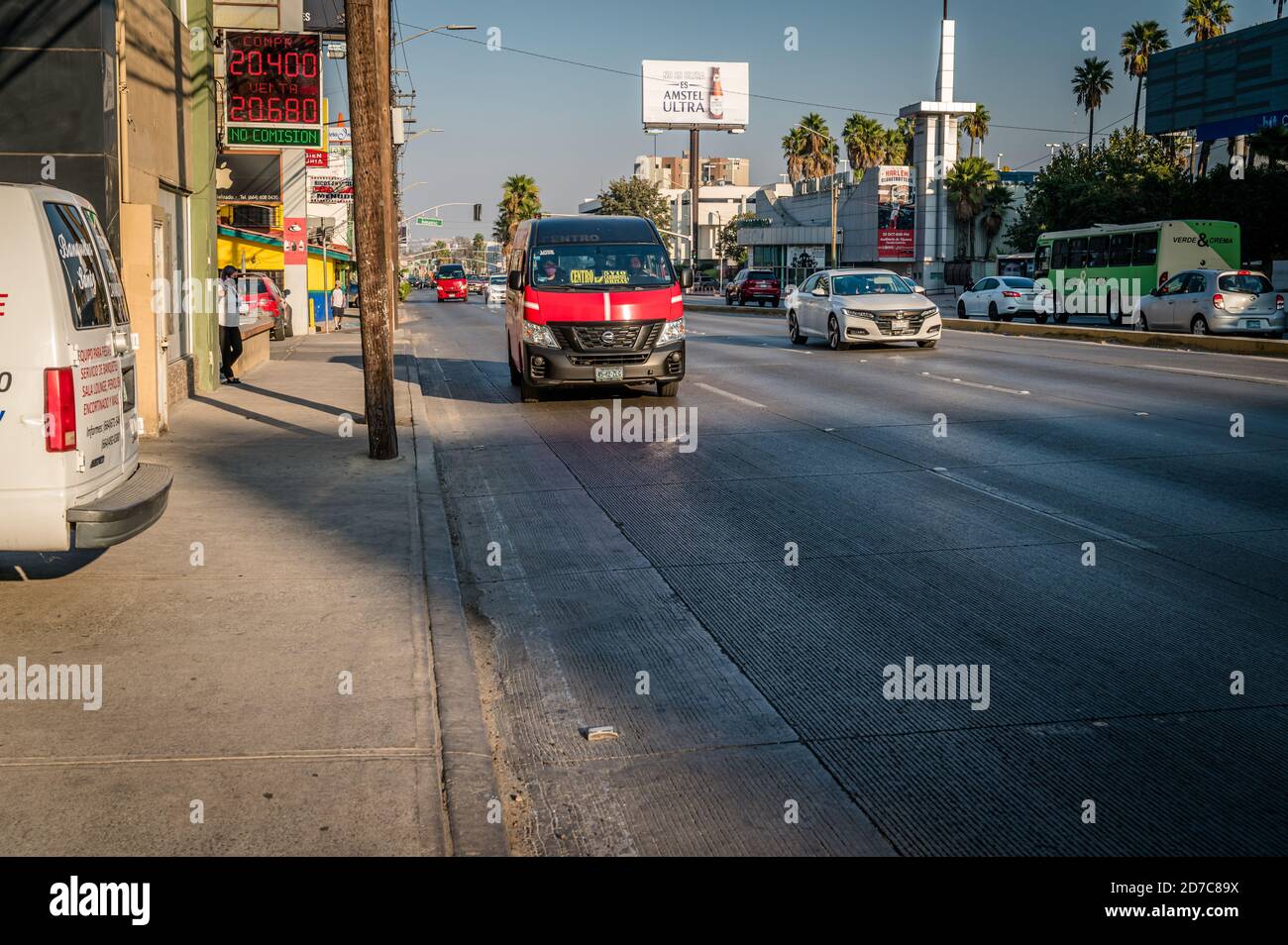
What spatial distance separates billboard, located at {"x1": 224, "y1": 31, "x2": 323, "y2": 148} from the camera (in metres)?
21.3

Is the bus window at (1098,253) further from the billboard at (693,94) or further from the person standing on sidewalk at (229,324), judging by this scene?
the billboard at (693,94)

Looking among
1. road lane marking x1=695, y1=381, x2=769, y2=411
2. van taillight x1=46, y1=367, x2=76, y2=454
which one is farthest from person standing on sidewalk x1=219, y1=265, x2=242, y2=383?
van taillight x1=46, y1=367, x2=76, y2=454

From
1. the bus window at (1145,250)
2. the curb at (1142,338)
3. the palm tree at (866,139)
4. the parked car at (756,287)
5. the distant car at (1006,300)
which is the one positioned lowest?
the curb at (1142,338)

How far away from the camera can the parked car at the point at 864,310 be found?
26.1 m

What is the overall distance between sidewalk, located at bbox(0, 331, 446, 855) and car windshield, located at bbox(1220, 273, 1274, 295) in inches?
981

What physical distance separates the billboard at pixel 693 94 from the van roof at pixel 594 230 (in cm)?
8368

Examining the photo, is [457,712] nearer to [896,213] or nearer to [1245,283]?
[1245,283]

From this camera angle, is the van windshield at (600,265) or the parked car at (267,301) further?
the parked car at (267,301)

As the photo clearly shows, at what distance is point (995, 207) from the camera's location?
8519 cm

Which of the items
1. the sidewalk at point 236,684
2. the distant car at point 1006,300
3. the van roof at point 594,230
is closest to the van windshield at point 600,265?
the van roof at point 594,230

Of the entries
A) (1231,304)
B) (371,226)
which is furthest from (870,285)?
(371,226)

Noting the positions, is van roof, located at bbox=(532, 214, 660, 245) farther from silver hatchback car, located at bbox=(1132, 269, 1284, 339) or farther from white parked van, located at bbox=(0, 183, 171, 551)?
silver hatchback car, located at bbox=(1132, 269, 1284, 339)
